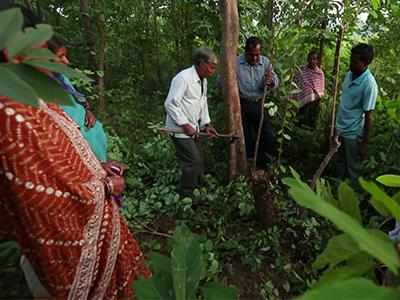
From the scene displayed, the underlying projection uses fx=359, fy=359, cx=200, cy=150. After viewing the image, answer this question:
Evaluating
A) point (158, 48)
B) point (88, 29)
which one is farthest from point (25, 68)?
point (158, 48)

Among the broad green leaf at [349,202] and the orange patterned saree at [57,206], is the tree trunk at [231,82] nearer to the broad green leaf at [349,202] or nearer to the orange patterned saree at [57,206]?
the orange patterned saree at [57,206]

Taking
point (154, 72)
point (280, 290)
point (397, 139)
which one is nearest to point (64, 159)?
point (280, 290)

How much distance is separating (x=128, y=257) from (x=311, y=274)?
1314 mm

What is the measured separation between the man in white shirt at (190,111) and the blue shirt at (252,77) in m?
0.60

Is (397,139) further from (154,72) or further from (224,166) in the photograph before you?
(154,72)

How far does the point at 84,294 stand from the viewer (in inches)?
58.9

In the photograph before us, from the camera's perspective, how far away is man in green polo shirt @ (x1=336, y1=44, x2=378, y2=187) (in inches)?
116

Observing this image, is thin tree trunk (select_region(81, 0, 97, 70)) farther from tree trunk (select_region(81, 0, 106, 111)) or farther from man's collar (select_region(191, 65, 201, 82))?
man's collar (select_region(191, 65, 201, 82))

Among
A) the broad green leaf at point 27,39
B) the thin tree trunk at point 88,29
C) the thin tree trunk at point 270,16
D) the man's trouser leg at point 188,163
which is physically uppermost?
the thin tree trunk at point 270,16

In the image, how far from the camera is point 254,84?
354 cm

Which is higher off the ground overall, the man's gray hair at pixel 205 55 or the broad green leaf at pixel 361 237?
the man's gray hair at pixel 205 55

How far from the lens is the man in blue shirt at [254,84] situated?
135 inches

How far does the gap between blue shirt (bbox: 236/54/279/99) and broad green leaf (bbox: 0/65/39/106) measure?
3.19 metres

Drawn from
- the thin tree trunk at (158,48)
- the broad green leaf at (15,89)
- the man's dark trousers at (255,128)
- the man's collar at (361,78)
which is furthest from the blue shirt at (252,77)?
the thin tree trunk at (158,48)
